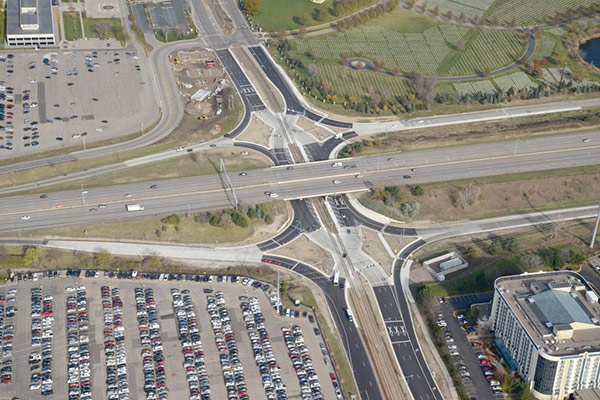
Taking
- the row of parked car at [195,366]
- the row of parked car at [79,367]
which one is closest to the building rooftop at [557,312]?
the row of parked car at [195,366]

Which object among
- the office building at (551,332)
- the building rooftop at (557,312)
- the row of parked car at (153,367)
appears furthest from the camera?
the row of parked car at (153,367)

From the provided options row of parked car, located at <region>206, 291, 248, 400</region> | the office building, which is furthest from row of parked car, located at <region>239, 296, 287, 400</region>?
the office building

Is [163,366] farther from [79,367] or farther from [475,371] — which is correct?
[475,371]

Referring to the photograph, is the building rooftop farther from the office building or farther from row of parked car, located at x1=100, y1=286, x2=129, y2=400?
row of parked car, located at x1=100, y1=286, x2=129, y2=400

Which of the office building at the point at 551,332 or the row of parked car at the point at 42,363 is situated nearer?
the office building at the point at 551,332

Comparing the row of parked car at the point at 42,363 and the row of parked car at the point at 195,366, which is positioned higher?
the row of parked car at the point at 195,366

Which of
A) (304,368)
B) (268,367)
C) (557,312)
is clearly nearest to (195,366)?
(268,367)

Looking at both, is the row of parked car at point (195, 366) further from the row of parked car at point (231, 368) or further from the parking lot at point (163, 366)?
the row of parked car at point (231, 368)
